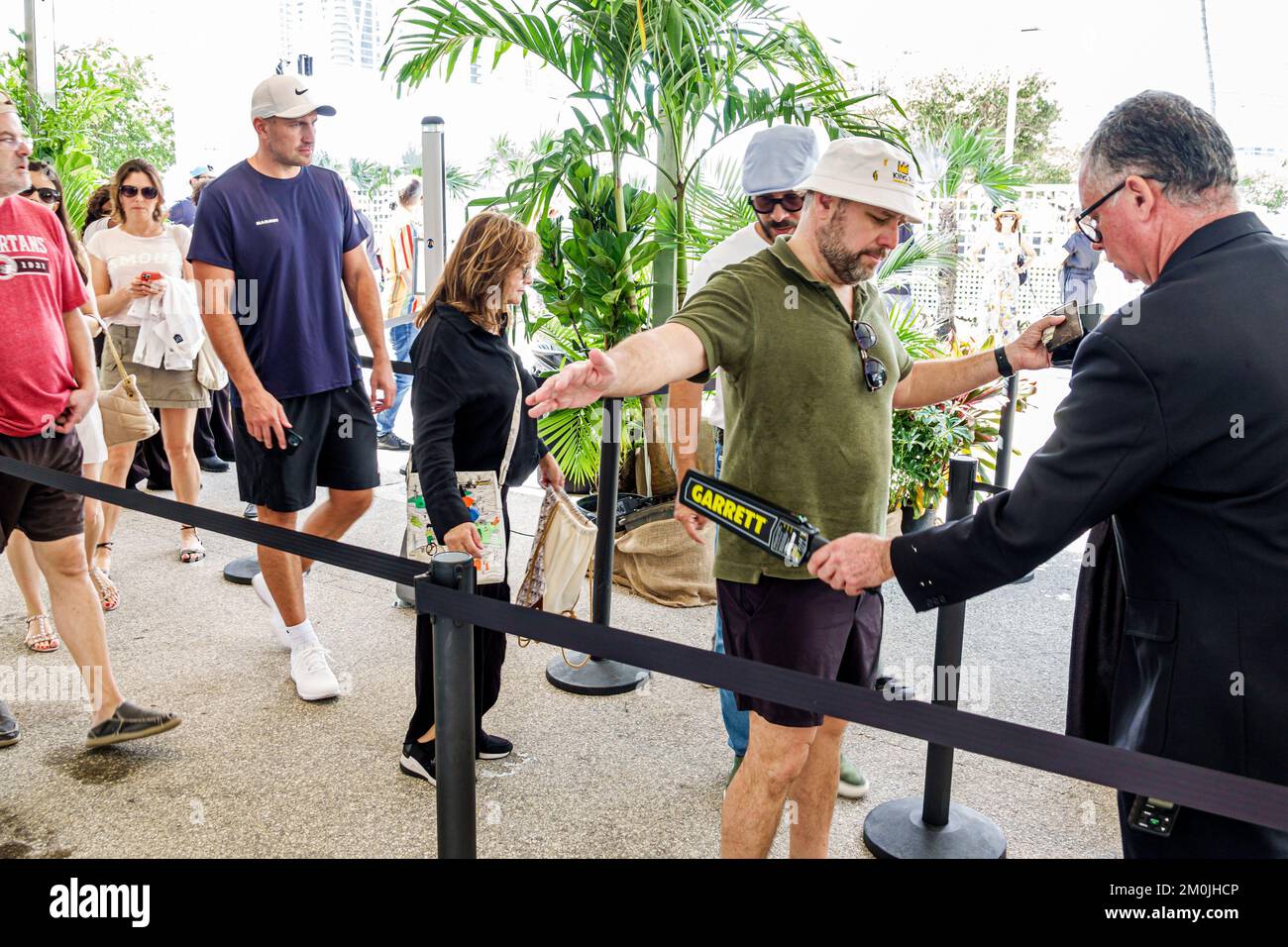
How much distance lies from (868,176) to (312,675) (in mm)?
2563

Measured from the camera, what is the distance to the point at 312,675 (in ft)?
12.2

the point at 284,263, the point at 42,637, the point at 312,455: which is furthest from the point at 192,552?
the point at 284,263

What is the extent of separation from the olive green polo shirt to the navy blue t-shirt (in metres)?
1.85

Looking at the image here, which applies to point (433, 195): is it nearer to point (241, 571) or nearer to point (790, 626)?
point (241, 571)

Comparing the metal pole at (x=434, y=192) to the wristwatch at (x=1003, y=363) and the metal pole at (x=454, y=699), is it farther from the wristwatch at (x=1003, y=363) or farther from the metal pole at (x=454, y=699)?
the metal pole at (x=454, y=699)

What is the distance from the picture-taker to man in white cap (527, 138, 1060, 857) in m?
2.20

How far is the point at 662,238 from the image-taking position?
4816mm

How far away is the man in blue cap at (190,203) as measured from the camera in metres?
7.33

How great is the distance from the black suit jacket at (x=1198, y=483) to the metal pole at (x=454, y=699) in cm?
97

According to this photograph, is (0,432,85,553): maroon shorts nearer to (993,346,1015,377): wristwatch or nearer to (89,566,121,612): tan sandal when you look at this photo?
(89,566,121,612): tan sandal

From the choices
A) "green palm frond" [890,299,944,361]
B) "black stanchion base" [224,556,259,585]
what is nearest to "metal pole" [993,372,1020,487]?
"green palm frond" [890,299,944,361]
